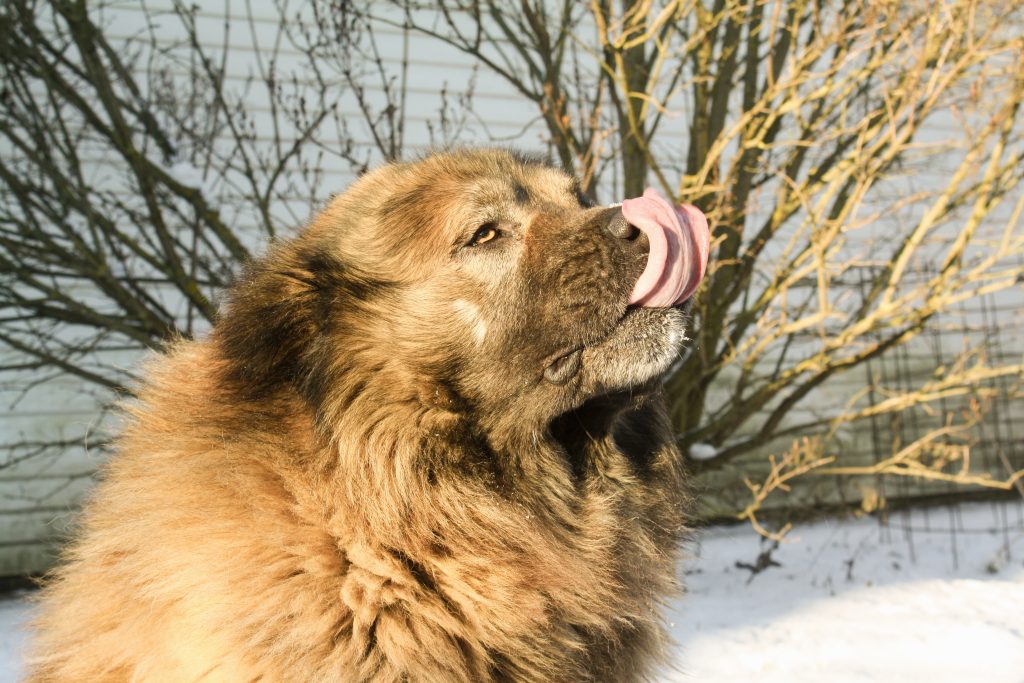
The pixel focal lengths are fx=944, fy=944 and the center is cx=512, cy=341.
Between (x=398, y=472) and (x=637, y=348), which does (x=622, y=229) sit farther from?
(x=398, y=472)

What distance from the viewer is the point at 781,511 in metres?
8.17

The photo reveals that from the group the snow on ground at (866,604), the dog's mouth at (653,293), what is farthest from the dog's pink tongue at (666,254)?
the snow on ground at (866,604)

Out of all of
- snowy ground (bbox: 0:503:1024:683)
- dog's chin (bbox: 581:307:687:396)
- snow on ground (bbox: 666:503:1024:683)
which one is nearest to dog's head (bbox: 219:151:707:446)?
dog's chin (bbox: 581:307:687:396)

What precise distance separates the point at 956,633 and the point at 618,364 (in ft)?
12.5

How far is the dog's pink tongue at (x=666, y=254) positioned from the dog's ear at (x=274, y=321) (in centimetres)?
87

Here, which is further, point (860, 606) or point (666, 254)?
point (860, 606)

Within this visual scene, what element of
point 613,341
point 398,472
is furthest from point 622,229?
point 398,472

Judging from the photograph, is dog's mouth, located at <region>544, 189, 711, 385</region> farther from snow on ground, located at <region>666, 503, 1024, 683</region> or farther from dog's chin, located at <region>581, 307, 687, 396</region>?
snow on ground, located at <region>666, 503, 1024, 683</region>

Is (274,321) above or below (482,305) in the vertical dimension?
above

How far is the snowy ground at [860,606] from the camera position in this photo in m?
4.78

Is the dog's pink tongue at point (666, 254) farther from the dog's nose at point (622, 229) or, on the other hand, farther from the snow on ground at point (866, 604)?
the snow on ground at point (866, 604)

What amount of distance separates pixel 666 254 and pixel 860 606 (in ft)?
14.9

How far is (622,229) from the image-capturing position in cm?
251

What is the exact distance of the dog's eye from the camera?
8.76 feet
